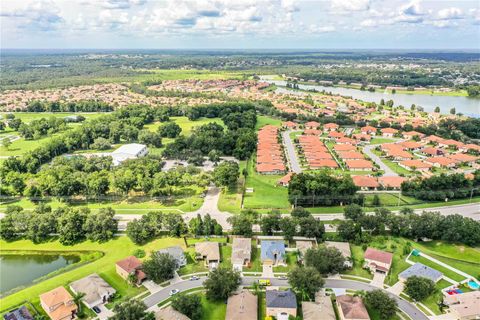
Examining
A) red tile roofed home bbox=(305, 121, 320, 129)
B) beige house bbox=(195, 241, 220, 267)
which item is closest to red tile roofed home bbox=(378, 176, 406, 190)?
beige house bbox=(195, 241, 220, 267)

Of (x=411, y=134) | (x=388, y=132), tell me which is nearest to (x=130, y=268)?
(x=388, y=132)

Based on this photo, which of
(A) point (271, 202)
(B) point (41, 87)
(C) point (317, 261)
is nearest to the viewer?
(C) point (317, 261)

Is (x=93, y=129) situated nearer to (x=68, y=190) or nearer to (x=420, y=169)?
(x=68, y=190)

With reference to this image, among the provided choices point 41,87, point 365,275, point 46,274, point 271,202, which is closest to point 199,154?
point 271,202

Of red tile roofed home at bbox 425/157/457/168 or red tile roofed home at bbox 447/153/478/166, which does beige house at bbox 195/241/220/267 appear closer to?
red tile roofed home at bbox 425/157/457/168

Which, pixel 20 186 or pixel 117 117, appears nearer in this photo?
pixel 20 186

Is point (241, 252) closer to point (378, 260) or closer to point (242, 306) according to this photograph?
A: point (242, 306)

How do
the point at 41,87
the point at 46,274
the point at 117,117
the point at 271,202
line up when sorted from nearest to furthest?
the point at 46,274 → the point at 271,202 → the point at 117,117 → the point at 41,87

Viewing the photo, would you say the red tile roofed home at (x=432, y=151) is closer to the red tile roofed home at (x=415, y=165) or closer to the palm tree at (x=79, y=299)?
the red tile roofed home at (x=415, y=165)
